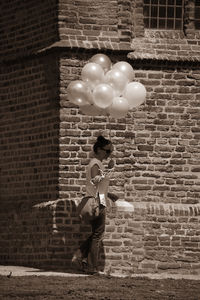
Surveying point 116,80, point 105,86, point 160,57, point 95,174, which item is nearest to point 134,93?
point 116,80

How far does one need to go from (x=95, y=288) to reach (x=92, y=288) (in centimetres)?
4

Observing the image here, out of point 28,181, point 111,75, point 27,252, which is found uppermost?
point 111,75

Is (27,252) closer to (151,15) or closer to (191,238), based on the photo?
(191,238)

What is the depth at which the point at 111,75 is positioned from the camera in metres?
13.3

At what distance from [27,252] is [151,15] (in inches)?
168

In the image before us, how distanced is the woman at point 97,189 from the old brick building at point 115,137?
829 millimetres

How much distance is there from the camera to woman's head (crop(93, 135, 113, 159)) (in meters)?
13.6

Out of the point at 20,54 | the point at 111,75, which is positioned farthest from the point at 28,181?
the point at 111,75

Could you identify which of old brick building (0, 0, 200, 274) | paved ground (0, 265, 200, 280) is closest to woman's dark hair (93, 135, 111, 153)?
old brick building (0, 0, 200, 274)

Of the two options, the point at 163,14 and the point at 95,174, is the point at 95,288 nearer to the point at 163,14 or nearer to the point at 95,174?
the point at 95,174

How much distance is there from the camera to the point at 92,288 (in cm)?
1167

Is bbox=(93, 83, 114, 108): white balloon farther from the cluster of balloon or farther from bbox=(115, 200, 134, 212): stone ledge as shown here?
bbox=(115, 200, 134, 212): stone ledge

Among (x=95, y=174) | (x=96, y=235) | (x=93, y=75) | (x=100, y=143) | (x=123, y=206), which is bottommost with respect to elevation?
(x=96, y=235)

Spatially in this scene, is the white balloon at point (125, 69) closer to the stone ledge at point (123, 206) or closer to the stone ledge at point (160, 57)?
the stone ledge at point (160, 57)
